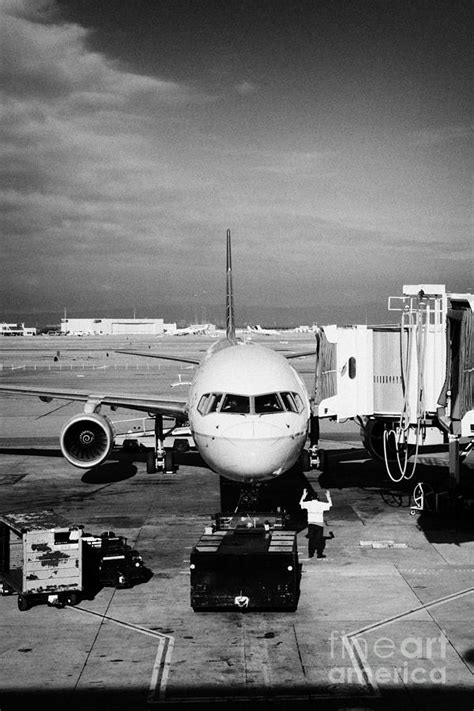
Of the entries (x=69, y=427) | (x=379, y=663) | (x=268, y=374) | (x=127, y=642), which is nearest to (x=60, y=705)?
(x=127, y=642)

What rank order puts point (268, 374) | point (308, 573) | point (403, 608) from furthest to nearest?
point (268, 374) < point (308, 573) < point (403, 608)

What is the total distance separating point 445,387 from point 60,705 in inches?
498

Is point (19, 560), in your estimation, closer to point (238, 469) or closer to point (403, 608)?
point (238, 469)

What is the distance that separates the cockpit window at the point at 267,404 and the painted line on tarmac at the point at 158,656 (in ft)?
19.5

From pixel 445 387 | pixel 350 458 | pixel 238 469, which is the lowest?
pixel 350 458

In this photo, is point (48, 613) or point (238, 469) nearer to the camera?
point (48, 613)

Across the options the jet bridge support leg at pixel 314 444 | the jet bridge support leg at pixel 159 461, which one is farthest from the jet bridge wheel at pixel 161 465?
the jet bridge support leg at pixel 314 444

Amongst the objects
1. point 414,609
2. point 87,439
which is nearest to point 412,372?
point 414,609

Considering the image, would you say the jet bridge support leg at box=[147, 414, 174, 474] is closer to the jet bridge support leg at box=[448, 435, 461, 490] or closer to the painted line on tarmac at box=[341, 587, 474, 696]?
the jet bridge support leg at box=[448, 435, 461, 490]

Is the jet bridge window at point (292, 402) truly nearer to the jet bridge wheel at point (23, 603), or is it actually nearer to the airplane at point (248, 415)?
the airplane at point (248, 415)

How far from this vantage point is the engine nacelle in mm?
25312

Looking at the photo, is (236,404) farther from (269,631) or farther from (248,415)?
(269,631)

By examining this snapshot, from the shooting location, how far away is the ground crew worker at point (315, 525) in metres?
17.9

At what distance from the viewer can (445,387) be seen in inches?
768
